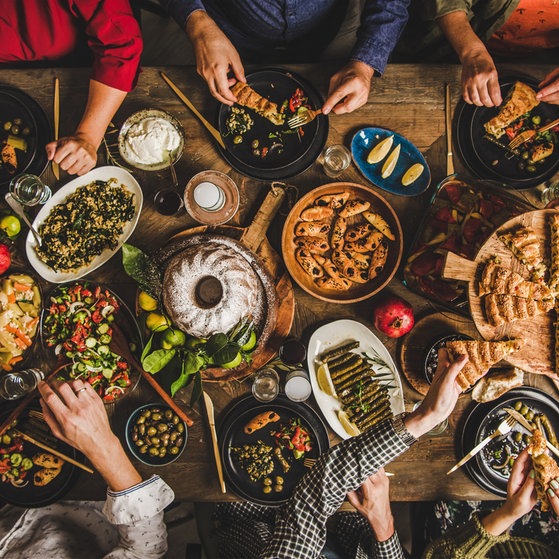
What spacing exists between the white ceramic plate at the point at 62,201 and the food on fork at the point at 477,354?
167cm

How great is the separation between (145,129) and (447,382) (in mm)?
1871

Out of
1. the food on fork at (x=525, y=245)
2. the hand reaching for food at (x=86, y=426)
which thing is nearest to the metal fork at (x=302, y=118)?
the food on fork at (x=525, y=245)

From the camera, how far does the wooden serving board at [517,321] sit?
6.03 ft

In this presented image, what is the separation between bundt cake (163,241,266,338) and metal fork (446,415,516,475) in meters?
1.28

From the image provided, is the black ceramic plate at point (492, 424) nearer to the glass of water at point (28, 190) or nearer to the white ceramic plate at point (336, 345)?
the white ceramic plate at point (336, 345)

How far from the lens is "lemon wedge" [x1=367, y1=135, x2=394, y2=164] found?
2301 mm

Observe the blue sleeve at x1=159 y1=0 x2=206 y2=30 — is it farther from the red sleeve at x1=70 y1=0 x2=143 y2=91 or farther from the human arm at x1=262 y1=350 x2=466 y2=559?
the human arm at x1=262 y1=350 x2=466 y2=559

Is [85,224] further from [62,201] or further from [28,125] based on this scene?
[28,125]

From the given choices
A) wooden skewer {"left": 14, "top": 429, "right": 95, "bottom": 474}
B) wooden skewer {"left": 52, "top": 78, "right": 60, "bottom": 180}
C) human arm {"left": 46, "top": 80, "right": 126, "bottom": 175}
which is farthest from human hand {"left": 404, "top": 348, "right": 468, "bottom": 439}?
wooden skewer {"left": 52, "top": 78, "right": 60, "bottom": 180}

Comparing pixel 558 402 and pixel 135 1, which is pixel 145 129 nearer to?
pixel 135 1

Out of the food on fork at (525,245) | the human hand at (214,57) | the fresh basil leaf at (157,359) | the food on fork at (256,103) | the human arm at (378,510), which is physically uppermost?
the human hand at (214,57)

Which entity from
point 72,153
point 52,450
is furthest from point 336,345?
point 72,153

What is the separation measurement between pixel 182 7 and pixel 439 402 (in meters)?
2.25

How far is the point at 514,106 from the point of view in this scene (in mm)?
2281
